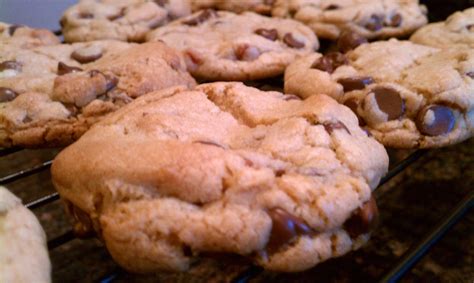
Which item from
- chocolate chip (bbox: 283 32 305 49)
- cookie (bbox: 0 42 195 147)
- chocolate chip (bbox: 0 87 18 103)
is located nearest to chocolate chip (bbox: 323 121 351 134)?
cookie (bbox: 0 42 195 147)

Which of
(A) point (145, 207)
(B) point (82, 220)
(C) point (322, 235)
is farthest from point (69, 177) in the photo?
(C) point (322, 235)

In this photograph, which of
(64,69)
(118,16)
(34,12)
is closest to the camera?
(64,69)

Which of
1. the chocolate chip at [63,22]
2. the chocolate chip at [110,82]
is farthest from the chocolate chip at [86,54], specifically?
the chocolate chip at [63,22]

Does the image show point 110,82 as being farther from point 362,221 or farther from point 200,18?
point 362,221

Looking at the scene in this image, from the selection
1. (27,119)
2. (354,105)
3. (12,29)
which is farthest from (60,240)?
(12,29)

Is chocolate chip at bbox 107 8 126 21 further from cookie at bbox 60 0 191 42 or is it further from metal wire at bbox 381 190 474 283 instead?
metal wire at bbox 381 190 474 283

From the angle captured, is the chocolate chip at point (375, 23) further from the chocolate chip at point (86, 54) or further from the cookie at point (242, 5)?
the chocolate chip at point (86, 54)

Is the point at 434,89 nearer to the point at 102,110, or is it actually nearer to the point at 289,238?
the point at 289,238
